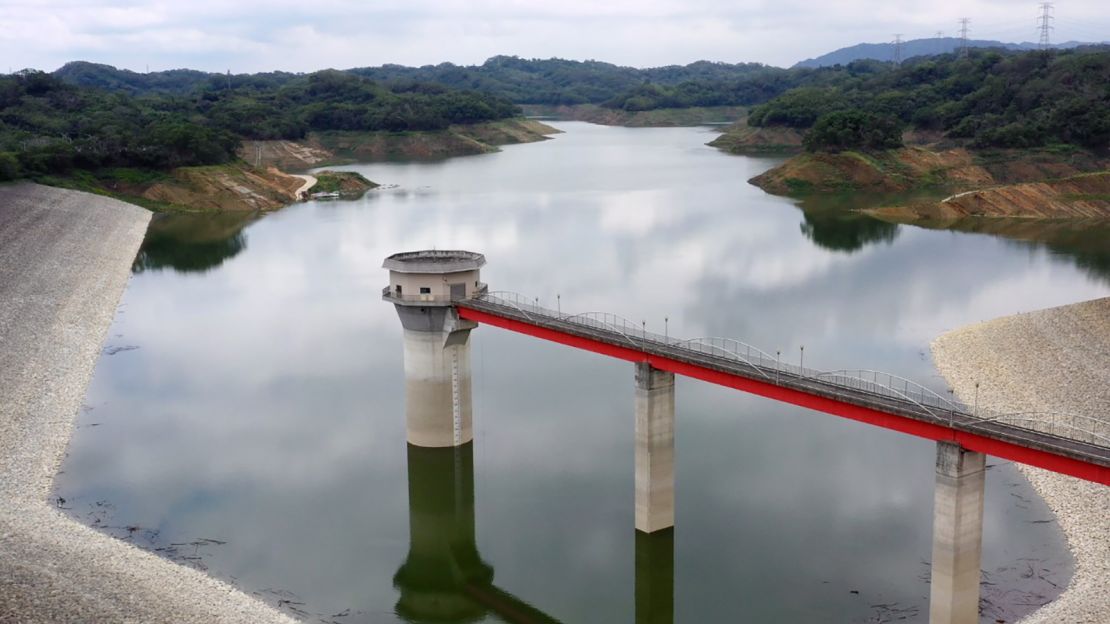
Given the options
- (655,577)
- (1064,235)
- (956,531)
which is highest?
(1064,235)

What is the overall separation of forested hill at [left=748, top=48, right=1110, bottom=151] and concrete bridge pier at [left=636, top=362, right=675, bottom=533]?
96.4m

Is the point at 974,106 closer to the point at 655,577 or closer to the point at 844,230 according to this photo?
the point at 844,230

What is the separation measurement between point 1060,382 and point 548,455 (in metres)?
22.5

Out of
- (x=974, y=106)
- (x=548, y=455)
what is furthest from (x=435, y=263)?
(x=974, y=106)

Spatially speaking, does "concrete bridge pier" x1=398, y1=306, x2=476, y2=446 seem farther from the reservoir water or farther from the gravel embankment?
the gravel embankment

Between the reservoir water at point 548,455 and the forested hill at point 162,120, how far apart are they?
35181mm

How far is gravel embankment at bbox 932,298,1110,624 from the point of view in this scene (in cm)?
2766

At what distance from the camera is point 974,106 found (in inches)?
5487

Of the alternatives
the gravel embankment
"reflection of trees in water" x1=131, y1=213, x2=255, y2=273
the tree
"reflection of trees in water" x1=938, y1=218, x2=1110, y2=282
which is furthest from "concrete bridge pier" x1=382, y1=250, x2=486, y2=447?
the tree

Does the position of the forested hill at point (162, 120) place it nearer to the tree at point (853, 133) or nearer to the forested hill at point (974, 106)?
the forested hill at point (974, 106)

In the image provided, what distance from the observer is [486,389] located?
4775cm

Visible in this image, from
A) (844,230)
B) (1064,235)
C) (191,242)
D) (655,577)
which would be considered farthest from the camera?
(844,230)

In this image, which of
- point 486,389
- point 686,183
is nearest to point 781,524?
point 486,389

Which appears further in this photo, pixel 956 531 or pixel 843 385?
pixel 843 385
